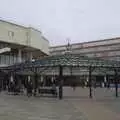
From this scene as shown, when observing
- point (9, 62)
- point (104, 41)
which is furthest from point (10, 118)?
point (104, 41)

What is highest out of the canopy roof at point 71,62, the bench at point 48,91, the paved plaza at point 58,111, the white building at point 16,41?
the white building at point 16,41

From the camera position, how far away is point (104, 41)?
107062 mm

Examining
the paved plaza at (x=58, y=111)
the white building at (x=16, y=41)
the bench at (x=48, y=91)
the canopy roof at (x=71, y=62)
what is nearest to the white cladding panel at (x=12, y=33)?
the white building at (x=16, y=41)

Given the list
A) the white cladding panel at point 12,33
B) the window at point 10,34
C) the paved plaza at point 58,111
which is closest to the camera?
the paved plaza at point 58,111

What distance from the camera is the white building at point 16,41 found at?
178 feet

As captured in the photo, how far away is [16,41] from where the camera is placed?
55.9 meters

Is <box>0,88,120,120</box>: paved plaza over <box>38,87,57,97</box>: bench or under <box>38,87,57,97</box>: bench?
under

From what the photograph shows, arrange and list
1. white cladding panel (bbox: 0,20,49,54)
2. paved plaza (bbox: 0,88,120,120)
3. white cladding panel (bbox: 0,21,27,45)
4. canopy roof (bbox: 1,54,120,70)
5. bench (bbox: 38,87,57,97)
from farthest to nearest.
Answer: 1. white cladding panel (bbox: 0,20,49,54)
2. white cladding panel (bbox: 0,21,27,45)
3. bench (bbox: 38,87,57,97)
4. canopy roof (bbox: 1,54,120,70)
5. paved plaza (bbox: 0,88,120,120)

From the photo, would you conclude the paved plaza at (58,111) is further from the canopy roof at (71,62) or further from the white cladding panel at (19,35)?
the white cladding panel at (19,35)

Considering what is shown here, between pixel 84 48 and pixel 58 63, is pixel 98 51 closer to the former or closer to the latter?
pixel 84 48

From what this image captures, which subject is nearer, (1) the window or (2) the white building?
(2) the white building

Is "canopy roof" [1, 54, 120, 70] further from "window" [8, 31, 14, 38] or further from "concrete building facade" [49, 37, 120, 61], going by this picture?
"concrete building facade" [49, 37, 120, 61]

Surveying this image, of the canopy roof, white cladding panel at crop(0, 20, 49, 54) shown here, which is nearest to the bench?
the canopy roof

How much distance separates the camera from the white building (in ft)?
178
